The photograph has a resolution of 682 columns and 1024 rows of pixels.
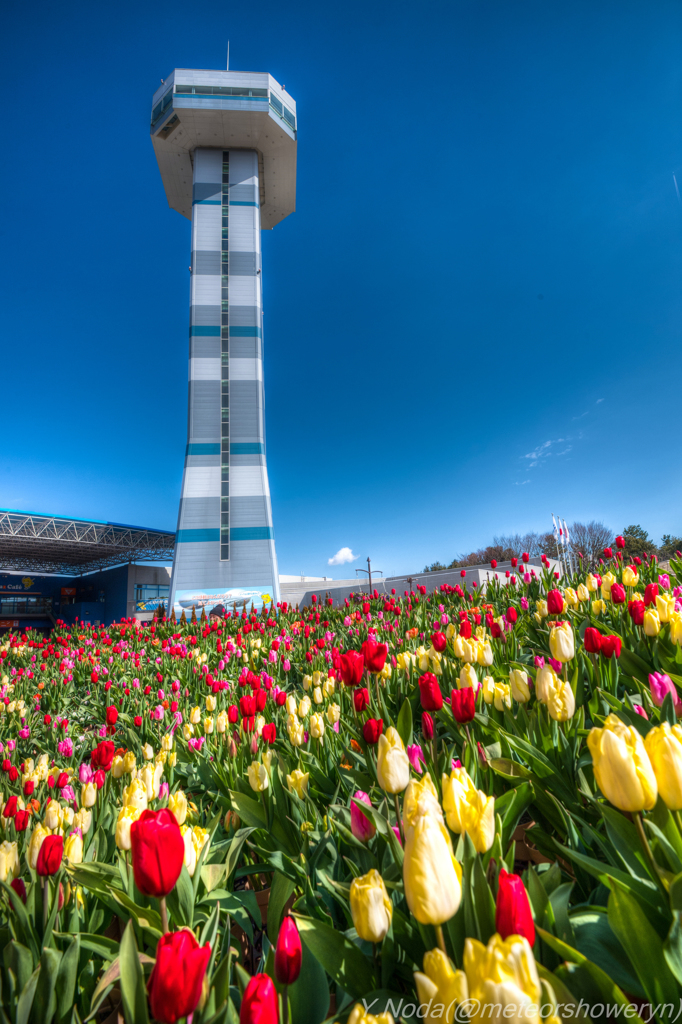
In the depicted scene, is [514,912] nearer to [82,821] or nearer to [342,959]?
[342,959]

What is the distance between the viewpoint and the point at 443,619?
4.63 meters

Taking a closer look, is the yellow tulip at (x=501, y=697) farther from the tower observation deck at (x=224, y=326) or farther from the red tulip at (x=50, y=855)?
the tower observation deck at (x=224, y=326)

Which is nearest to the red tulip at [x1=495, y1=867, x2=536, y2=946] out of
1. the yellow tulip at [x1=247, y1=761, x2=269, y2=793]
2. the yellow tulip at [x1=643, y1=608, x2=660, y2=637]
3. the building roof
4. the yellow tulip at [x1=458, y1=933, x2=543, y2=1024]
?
the yellow tulip at [x1=458, y1=933, x2=543, y2=1024]

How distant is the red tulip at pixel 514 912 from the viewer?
67cm

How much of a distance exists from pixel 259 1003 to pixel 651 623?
7.33ft

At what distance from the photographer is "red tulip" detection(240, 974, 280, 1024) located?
0.61 meters

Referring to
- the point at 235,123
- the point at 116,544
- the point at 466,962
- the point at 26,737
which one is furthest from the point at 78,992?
the point at 116,544

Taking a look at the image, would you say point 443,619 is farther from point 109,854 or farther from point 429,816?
point 429,816

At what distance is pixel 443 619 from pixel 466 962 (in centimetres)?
419

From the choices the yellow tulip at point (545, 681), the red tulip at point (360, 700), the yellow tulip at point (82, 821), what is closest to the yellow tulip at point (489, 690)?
the yellow tulip at point (545, 681)

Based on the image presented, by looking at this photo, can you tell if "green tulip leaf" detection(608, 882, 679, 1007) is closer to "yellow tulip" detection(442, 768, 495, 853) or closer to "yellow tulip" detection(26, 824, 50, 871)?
"yellow tulip" detection(442, 768, 495, 853)

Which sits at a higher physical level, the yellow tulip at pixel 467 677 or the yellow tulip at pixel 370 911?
the yellow tulip at pixel 467 677

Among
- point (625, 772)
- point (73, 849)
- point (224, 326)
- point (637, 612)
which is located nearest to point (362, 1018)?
point (625, 772)

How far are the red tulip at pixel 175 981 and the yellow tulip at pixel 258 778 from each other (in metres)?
1.05
